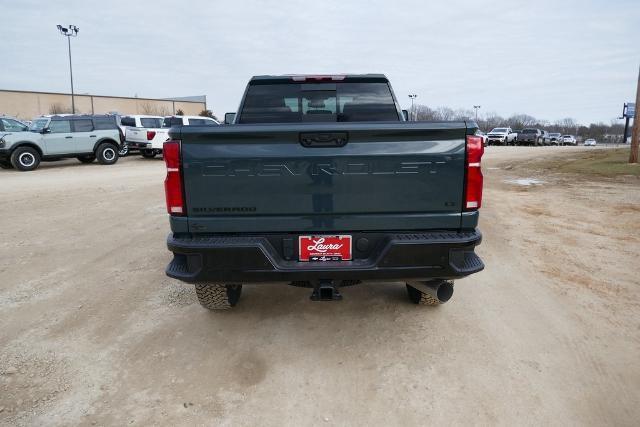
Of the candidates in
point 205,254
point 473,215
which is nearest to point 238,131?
point 205,254

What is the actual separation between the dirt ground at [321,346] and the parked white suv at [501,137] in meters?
44.1

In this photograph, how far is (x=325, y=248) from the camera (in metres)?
2.92

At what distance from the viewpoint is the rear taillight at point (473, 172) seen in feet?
9.32

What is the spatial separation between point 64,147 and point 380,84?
16024 mm

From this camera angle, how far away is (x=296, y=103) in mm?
4469

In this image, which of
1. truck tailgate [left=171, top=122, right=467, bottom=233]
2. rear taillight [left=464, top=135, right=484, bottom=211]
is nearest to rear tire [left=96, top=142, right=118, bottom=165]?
truck tailgate [left=171, top=122, right=467, bottom=233]

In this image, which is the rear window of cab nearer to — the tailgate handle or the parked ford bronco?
the tailgate handle

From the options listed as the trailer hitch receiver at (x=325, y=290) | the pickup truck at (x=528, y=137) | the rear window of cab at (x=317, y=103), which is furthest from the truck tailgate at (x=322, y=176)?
the pickup truck at (x=528, y=137)

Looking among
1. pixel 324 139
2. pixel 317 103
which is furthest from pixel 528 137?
pixel 324 139

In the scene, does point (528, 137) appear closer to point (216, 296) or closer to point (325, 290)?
point (216, 296)

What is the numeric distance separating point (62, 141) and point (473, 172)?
694 inches

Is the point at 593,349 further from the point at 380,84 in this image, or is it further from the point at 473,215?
the point at 380,84

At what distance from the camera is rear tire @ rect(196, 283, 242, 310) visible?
367 centimetres

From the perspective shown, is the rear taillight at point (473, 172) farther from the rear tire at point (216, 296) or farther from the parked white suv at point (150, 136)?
the parked white suv at point (150, 136)
